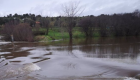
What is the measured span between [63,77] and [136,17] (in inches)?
1761

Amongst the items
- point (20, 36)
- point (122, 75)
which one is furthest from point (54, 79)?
point (20, 36)

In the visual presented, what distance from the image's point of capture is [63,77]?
8.16 m

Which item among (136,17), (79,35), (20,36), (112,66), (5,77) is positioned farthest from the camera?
(136,17)

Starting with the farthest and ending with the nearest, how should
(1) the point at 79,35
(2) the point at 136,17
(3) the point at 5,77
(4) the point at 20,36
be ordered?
(2) the point at 136,17, (1) the point at 79,35, (4) the point at 20,36, (3) the point at 5,77

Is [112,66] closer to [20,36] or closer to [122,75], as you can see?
[122,75]

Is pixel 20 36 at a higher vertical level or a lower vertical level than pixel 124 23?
lower

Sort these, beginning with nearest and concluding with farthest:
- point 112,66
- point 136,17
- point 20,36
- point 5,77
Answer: point 5,77, point 112,66, point 20,36, point 136,17

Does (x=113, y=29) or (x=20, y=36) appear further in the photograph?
(x=113, y=29)

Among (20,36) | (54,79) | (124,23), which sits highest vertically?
(124,23)

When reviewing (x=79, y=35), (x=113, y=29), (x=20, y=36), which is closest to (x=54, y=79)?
(x=20, y=36)

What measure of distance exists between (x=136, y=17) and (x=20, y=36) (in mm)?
34033

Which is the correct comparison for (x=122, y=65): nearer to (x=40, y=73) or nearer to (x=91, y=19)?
(x=40, y=73)

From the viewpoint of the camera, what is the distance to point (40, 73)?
898 cm

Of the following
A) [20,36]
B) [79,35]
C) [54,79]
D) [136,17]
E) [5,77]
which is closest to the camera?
[54,79]
